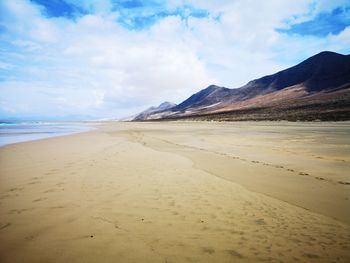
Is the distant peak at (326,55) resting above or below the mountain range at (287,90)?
above

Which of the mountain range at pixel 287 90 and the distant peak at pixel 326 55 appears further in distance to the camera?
the distant peak at pixel 326 55

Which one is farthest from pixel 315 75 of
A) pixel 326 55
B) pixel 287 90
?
pixel 326 55

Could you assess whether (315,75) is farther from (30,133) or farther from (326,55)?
(30,133)

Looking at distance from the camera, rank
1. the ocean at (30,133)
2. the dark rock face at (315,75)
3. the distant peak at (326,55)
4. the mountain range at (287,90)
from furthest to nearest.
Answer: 1. the distant peak at (326,55)
2. the dark rock face at (315,75)
3. the mountain range at (287,90)
4. the ocean at (30,133)

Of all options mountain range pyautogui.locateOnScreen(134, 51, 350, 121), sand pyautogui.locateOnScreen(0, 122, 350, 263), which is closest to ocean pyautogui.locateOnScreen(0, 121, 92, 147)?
sand pyautogui.locateOnScreen(0, 122, 350, 263)

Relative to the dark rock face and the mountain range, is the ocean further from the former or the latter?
the dark rock face

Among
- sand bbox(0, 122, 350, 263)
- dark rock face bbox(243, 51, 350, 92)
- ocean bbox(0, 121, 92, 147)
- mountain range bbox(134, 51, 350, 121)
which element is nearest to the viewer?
sand bbox(0, 122, 350, 263)

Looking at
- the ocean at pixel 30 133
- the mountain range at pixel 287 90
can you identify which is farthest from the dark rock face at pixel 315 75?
the ocean at pixel 30 133

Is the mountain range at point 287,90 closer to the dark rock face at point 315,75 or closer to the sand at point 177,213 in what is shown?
the dark rock face at point 315,75

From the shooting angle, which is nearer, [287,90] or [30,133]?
[30,133]

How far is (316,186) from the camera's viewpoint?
649 centimetres

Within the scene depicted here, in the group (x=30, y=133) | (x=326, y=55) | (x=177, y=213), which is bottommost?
(x=177, y=213)

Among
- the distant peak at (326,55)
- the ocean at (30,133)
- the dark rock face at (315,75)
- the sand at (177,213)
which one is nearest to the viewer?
the sand at (177,213)

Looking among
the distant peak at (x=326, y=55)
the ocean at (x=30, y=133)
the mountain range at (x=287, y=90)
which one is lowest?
the ocean at (x=30, y=133)
